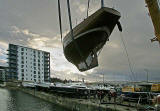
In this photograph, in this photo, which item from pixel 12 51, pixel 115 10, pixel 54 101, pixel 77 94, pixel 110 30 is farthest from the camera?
pixel 12 51

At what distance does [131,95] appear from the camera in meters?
24.6

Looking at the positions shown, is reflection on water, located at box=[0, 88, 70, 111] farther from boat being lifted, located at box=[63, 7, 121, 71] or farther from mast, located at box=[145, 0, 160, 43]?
mast, located at box=[145, 0, 160, 43]

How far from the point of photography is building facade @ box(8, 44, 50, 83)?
105625mm

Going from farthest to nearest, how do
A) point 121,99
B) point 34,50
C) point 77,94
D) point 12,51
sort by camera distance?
point 34,50 → point 12,51 → point 77,94 → point 121,99

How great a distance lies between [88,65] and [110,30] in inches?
143

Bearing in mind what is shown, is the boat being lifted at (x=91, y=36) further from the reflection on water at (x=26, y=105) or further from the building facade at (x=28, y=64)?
the building facade at (x=28, y=64)

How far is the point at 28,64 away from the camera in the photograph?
111 metres

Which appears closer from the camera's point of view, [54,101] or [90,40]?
[90,40]

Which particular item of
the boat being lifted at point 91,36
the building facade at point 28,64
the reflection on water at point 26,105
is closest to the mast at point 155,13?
the boat being lifted at point 91,36

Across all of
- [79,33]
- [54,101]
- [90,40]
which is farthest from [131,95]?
[54,101]

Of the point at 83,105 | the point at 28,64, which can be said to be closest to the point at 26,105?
the point at 83,105

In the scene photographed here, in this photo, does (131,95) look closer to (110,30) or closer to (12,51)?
(110,30)

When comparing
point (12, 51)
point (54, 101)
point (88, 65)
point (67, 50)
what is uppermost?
point (12, 51)

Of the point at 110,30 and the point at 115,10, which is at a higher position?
the point at 115,10
